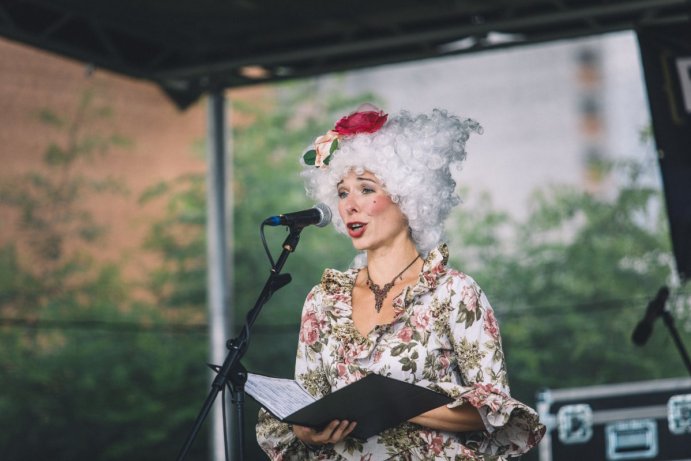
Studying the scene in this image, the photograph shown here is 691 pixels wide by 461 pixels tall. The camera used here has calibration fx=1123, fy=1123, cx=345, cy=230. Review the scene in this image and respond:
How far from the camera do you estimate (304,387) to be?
9.16 ft

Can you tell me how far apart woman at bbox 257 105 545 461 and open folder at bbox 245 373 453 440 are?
0.04 m

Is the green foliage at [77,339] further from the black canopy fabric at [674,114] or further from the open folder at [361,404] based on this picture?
the open folder at [361,404]

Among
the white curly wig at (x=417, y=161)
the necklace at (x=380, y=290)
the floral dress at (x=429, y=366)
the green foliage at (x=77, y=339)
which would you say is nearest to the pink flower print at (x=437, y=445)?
the floral dress at (x=429, y=366)

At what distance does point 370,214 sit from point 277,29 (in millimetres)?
3553

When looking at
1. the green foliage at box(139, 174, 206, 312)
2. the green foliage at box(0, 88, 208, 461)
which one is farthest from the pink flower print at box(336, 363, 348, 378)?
→ the green foliage at box(139, 174, 206, 312)

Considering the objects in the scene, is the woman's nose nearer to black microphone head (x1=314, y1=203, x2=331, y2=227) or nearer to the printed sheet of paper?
black microphone head (x1=314, y1=203, x2=331, y2=227)

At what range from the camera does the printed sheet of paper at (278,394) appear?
8.10 feet

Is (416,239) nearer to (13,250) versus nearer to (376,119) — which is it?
(376,119)

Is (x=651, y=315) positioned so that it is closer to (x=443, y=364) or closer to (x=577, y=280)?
(x=443, y=364)

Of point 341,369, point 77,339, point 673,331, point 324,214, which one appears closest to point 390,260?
point 324,214

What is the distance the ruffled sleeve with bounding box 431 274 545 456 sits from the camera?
2.47 meters

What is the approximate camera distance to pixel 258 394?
256 cm

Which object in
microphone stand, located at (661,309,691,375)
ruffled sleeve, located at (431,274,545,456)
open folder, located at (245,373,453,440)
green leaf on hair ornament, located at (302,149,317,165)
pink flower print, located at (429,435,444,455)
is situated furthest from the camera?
microphone stand, located at (661,309,691,375)

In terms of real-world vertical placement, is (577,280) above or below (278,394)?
above
